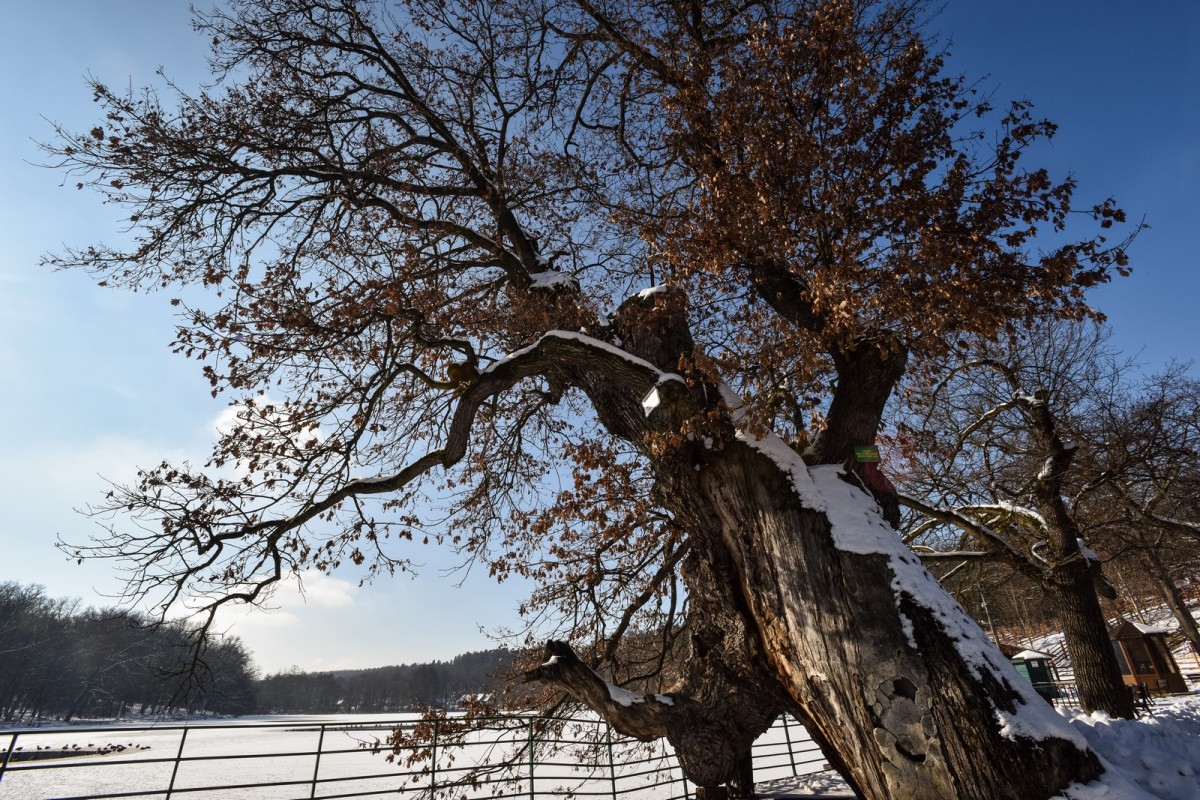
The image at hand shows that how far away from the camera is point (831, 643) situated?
3.63m

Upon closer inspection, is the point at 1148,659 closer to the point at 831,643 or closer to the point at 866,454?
the point at 866,454

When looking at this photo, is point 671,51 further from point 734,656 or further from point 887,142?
point 734,656

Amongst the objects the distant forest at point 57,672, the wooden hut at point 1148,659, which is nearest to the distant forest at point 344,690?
the distant forest at point 57,672

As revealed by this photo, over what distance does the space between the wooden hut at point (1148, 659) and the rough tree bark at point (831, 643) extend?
24452 mm

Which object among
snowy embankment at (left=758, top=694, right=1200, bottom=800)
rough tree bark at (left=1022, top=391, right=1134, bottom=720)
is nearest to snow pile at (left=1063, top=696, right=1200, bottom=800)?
snowy embankment at (left=758, top=694, right=1200, bottom=800)

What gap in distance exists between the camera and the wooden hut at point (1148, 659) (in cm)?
1983

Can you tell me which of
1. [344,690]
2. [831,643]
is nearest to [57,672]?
[344,690]

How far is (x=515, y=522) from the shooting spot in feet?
30.1

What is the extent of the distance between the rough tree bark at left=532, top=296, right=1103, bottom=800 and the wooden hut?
24.5 m

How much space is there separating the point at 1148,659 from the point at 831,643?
26455 millimetres

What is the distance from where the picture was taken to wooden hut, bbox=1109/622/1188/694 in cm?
1983

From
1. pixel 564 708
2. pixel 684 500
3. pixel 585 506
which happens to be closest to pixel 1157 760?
pixel 684 500

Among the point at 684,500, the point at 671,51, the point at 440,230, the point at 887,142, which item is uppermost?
the point at 671,51

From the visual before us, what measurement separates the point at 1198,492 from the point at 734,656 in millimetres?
13013
